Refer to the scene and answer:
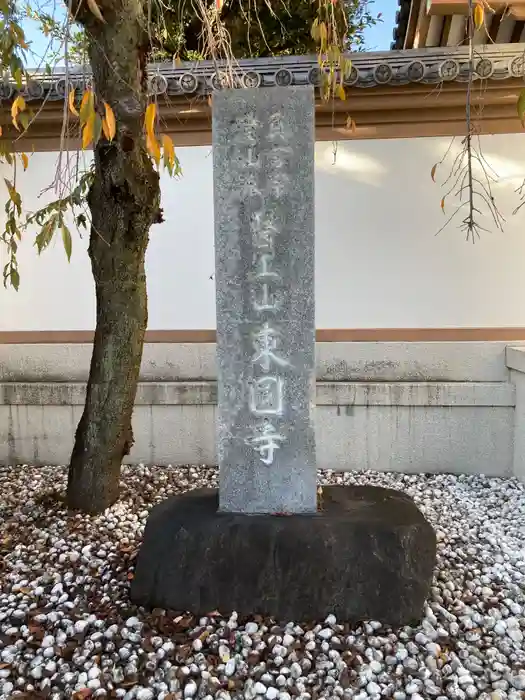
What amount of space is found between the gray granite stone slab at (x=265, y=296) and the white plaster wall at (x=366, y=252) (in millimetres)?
1745

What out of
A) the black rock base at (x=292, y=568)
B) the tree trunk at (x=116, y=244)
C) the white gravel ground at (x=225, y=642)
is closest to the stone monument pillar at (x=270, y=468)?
the black rock base at (x=292, y=568)

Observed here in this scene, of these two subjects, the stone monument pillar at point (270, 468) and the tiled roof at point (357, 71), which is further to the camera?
the tiled roof at point (357, 71)

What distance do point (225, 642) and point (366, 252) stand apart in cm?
292

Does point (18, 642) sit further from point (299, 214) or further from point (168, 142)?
point (299, 214)

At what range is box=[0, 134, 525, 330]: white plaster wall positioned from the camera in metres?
3.95

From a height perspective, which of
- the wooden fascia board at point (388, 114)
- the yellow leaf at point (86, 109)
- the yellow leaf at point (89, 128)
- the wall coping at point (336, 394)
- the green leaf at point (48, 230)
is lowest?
the wall coping at point (336, 394)

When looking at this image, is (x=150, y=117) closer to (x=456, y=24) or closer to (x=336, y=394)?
(x=336, y=394)

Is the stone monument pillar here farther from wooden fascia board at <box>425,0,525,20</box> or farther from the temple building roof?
the temple building roof

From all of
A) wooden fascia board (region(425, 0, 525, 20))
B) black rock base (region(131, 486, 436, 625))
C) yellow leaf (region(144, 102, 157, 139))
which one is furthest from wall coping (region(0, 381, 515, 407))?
yellow leaf (region(144, 102, 157, 139))

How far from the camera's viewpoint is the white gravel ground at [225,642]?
1824mm

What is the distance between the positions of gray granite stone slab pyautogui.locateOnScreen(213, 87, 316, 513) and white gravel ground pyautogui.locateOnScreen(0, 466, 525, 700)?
0.59m

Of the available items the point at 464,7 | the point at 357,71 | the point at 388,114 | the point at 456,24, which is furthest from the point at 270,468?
the point at 456,24

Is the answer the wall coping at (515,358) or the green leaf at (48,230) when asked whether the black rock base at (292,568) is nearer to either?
the green leaf at (48,230)

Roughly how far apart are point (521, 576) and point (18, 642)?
7.41 ft
